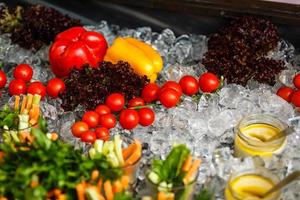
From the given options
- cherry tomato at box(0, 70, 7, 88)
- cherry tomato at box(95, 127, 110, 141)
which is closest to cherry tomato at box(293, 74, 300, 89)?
cherry tomato at box(95, 127, 110, 141)

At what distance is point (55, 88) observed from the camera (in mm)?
2568

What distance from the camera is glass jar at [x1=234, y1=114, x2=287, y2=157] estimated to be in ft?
6.79

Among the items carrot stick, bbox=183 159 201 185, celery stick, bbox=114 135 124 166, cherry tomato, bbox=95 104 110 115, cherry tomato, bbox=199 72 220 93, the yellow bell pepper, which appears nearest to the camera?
carrot stick, bbox=183 159 201 185

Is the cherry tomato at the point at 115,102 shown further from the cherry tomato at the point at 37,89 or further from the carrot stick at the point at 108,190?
the carrot stick at the point at 108,190

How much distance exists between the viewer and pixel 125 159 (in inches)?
80.1

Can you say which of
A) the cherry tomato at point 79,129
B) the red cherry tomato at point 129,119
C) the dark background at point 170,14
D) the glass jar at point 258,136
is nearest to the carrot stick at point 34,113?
the cherry tomato at point 79,129

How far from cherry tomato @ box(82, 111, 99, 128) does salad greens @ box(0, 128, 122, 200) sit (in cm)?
44

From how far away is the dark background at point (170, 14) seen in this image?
2717 millimetres

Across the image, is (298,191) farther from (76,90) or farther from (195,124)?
(76,90)

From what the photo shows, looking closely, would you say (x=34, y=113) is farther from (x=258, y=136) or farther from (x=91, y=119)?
(x=258, y=136)

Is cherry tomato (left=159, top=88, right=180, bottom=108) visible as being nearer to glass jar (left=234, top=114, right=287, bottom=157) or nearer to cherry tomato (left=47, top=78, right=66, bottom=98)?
glass jar (left=234, top=114, right=287, bottom=157)

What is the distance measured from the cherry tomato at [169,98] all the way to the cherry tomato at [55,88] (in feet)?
1.66

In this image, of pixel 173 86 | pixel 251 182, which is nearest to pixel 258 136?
pixel 251 182

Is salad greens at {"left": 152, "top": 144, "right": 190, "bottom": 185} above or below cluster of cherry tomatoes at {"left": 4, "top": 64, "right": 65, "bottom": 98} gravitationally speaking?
above
